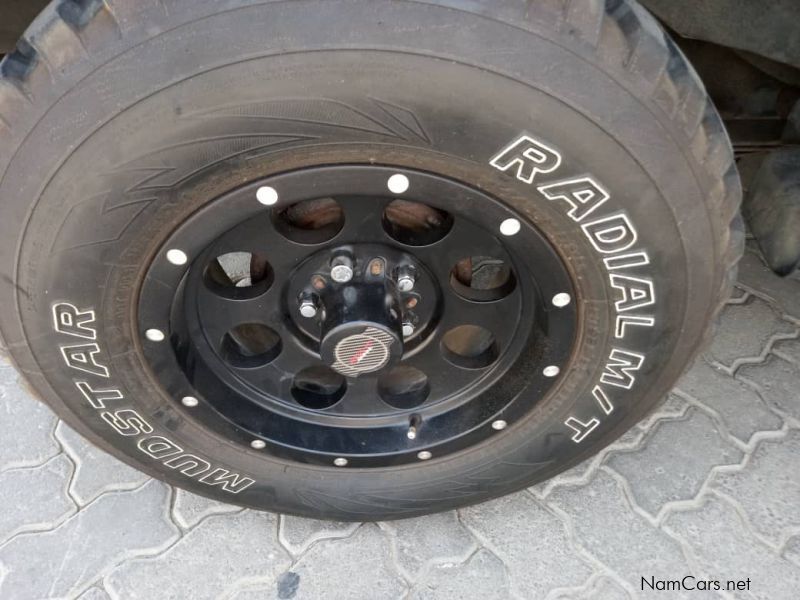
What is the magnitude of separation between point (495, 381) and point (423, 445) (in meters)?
0.23

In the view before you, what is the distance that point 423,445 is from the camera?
179cm

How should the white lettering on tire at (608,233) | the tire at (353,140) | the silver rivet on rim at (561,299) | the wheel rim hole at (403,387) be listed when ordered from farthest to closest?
the wheel rim hole at (403,387)
the silver rivet on rim at (561,299)
the white lettering on tire at (608,233)
the tire at (353,140)

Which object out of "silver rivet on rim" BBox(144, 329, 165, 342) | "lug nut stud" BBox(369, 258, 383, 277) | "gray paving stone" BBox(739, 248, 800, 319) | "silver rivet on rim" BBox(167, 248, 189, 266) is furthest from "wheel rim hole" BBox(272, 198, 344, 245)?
"gray paving stone" BBox(739, 248, 800, 319)

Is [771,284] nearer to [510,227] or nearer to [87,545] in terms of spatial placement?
[510,227]

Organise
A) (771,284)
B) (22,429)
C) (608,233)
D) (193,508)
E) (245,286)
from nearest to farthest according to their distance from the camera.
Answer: (608,233), (245,286), (193,508), (22,429), (771,284)

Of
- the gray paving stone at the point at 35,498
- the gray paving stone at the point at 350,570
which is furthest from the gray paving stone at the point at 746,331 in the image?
the gray paving stone at the point at 35,498

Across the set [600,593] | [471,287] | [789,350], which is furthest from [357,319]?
[789,350]

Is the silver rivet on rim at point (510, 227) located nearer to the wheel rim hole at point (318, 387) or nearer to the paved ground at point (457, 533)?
the wheel rim hole at point (318, 387)

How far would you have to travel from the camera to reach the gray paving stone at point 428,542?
197cm

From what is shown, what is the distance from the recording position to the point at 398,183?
4.33ft

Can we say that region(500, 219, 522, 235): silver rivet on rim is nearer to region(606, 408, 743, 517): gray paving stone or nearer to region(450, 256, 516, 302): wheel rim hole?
region(450, 256, 516, 302): wheel rim hole

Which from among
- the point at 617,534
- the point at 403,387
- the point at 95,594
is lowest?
the point at 95,594

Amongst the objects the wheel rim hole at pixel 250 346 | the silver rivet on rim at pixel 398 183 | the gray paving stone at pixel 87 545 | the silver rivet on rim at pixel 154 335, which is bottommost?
the gray paving stone at pixel 87 545

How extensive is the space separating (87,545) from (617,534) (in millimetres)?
1440
